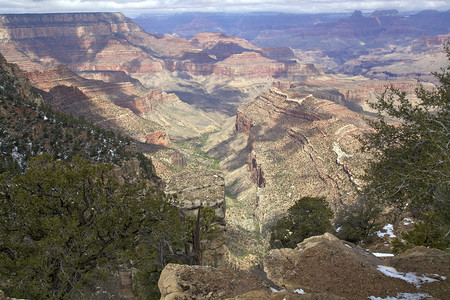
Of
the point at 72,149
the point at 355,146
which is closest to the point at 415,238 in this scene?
the point at 72,149

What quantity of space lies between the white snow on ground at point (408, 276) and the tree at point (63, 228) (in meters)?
9.62

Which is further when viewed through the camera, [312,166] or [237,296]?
[312,166]

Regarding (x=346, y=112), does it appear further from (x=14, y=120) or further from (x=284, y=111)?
(x=14, y=120)

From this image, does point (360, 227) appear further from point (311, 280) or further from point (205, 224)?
point (311, 280)

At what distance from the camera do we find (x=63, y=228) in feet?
48.3

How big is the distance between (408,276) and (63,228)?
1479 centimetres

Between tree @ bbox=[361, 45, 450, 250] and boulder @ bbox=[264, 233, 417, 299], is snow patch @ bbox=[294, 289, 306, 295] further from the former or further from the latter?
tree @ bbox=[361, 45, 450, 250]

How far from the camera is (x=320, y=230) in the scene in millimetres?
27828

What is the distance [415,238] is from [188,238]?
13.8 metres

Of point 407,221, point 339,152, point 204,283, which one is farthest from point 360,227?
point 339,152

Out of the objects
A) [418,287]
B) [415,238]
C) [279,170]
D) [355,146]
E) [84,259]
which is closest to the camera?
[418,287]

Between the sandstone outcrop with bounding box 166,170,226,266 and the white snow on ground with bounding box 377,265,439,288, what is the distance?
909 centimetres

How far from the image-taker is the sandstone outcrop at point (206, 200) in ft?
64.4

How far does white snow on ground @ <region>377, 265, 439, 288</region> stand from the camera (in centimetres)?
1291
